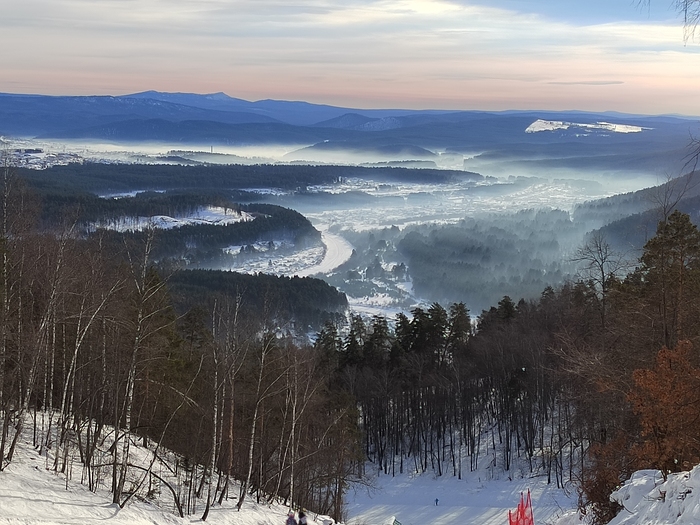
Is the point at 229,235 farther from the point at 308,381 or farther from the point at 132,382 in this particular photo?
the point at 132,382

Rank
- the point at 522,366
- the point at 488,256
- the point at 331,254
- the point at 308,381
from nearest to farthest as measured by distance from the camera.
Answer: the point at 308,381 → the point at 522,366 → the point at 488,256 → the point at 331,254

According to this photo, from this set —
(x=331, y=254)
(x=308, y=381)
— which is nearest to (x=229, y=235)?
(x=331, y=254)

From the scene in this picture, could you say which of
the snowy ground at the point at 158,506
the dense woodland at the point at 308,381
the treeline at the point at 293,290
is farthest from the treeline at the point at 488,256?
the snowy ground at the point at 158,506

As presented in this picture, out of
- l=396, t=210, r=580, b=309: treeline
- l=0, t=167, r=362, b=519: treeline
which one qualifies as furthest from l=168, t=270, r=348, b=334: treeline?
l=0, t=167, r=362, b=519: treeline

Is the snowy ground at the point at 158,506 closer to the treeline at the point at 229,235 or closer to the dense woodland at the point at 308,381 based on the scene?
the dense woodland at the point at 308,381

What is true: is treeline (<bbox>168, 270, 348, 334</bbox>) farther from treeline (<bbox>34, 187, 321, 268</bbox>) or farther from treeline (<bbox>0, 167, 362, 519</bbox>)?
treeline (<bbox>0, 167, 362, 519</bbox>)

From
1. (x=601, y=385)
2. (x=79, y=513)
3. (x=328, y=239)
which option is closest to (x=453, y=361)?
(x=601, y=385)

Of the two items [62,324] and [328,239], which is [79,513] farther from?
[328,239]

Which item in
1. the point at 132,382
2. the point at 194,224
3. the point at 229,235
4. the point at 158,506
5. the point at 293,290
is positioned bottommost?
the point at 293,290
